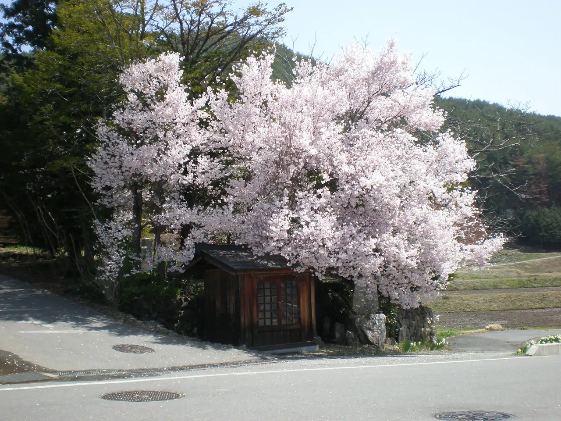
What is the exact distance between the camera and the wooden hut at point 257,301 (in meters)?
16.6

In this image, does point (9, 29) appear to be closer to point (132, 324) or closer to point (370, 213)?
point (132, 324)

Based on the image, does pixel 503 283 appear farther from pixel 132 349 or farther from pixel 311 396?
pixel 311 396

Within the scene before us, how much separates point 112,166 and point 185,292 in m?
5.13

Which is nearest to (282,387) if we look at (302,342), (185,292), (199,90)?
(302,342)

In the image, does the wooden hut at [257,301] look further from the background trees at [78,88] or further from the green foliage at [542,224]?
the green foliage at [542,224]

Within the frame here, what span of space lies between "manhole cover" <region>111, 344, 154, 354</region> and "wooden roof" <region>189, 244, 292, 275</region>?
3.22 metres

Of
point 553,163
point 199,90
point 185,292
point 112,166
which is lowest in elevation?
point 185,292

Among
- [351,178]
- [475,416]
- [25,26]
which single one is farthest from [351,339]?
[25,26]

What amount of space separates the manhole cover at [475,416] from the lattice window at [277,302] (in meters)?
10.7

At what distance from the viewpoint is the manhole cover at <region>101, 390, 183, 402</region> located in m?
7.58

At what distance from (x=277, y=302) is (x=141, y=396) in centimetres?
963

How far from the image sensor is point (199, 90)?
863 inches

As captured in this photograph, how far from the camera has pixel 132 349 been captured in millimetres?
14109

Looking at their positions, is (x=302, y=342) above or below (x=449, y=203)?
below
